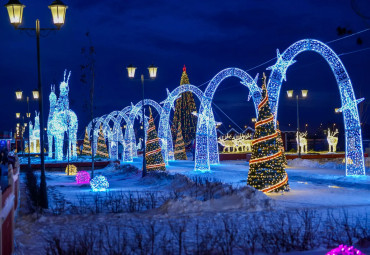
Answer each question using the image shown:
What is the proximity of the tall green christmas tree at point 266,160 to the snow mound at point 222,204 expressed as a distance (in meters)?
2.79

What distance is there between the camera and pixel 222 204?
42.4ft

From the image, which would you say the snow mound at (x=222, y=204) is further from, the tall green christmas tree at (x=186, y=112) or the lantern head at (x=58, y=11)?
the tall green christmas tree at (x=186, y=112)

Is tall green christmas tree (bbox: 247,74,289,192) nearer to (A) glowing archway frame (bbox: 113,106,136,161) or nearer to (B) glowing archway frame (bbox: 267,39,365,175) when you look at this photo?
(B) glowing archway frame (bbox: 267,39,365,175)

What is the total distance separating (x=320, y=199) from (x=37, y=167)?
2557cm

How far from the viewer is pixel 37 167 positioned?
35.8 m

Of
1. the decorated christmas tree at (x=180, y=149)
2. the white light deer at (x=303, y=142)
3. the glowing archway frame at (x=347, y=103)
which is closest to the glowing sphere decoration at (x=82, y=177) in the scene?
the glowing archway frame at (x=347, y=103)

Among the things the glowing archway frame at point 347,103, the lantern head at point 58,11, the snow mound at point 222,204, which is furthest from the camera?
the glowing archway frame at point 347,103

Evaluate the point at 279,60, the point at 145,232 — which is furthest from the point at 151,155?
the point at 145,232

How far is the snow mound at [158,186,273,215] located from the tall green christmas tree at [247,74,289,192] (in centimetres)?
279

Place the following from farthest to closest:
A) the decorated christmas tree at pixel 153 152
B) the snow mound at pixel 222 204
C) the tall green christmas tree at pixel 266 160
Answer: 1. the decorated christmas tree at pixel 153 152
2. the tall green christmas tree at pixel 266 160
3. the snow mound at pixel 222 204

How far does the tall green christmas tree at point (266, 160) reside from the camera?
16.3m

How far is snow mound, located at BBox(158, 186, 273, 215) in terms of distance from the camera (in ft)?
40.4

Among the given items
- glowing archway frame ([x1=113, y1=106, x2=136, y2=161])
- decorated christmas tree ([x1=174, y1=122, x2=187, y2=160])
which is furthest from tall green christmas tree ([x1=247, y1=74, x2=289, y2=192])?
decorated christmas tree ([x1=174, y1=122, x2=187, y2=160])

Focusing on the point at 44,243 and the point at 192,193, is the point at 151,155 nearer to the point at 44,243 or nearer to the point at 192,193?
the point at 192,193
